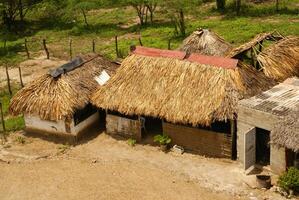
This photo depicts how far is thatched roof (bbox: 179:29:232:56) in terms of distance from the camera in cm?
2420

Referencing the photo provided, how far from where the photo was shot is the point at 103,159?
19797mm

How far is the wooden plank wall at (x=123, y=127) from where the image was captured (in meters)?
20.7

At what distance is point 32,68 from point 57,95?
9398mm

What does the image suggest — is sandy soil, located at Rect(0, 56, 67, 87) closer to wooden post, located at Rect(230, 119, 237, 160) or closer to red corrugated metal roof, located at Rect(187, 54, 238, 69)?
red corrugated metal roof, located at Rect(187, 54, 238, 69)

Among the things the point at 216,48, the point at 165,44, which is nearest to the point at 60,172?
the point at 216,48

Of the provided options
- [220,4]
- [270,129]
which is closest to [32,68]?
[220,4]

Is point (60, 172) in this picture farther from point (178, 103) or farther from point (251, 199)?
point (251, 199)

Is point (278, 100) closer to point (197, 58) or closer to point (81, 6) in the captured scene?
point (197, 58)

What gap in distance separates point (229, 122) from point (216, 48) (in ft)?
20.4

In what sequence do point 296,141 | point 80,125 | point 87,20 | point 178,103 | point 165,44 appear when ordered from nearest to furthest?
point 296,141
point 178,103
point 80,125
point 165,44
point 87,20

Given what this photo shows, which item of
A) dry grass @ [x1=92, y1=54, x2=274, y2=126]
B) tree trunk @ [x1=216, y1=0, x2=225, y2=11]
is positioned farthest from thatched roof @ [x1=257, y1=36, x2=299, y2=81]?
tree trunk @ [x1=216, y1=0, x2=225, y2=11]

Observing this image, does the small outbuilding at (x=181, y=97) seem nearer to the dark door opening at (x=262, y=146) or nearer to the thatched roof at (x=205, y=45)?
the dark door opening at (x=262, y=146)

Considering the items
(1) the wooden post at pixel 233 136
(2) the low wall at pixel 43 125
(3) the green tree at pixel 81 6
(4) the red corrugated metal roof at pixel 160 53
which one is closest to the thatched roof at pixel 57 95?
(2) the low wall at pixel 43 125

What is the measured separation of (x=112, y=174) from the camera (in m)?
18.7
